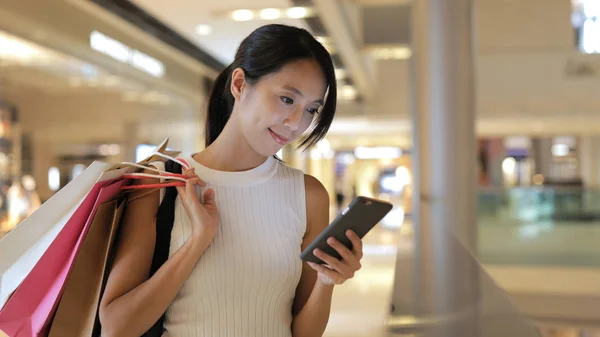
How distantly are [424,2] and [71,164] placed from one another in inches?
246

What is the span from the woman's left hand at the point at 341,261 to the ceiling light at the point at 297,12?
24.1ft

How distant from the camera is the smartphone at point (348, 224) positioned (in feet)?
4.12

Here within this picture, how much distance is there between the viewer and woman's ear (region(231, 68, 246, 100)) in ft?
4.75

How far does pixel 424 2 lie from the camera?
643cm

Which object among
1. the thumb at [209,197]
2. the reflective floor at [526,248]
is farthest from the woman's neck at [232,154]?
the reflective floor at [526,248]

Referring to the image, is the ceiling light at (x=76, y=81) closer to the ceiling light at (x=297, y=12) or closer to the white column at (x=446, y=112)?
the ceiling light at (x=297, y=12)

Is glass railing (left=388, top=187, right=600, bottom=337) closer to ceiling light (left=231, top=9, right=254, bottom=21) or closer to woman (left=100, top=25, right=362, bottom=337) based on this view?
woman (left=100, top=25, right=362, bottom=337)

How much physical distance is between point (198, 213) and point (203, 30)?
9022mm

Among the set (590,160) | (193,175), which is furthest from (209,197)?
(590,160)

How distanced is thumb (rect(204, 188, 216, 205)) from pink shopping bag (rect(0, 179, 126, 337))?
179 mm

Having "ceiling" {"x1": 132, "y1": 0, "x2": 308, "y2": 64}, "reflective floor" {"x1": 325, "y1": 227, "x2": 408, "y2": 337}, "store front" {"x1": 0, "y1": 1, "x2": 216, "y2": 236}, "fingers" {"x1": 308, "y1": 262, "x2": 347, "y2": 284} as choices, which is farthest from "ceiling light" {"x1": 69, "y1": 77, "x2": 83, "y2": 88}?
"fingers" {"x1": 308, "y1": 262, "x2": 347, "y2": 284}

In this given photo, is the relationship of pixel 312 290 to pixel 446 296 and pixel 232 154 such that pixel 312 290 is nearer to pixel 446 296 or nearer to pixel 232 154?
pixel 232 154

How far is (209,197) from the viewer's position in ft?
4.46

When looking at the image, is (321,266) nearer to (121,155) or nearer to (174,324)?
(174,324)
